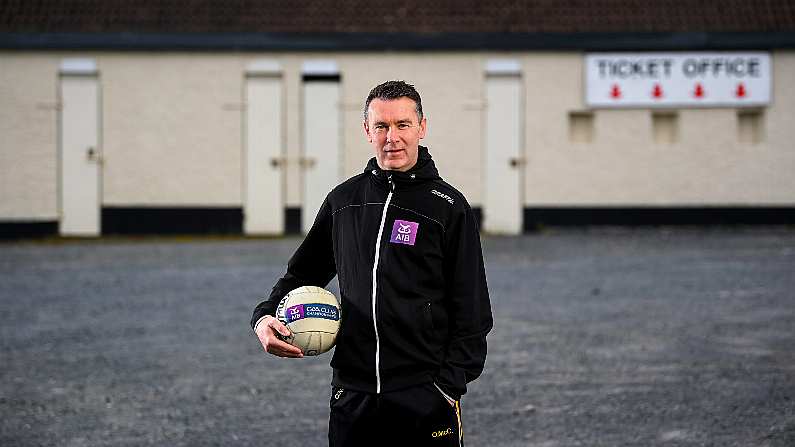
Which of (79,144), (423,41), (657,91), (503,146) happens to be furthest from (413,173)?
(657,91)

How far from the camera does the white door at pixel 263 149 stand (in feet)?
80.1

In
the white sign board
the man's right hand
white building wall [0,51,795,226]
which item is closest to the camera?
the man's right hand

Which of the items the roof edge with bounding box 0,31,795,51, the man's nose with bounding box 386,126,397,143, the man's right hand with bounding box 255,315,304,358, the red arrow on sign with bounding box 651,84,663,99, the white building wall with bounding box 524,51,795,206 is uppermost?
the roof edge with bounding box 0,31,795,51

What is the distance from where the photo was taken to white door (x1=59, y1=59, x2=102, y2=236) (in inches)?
953

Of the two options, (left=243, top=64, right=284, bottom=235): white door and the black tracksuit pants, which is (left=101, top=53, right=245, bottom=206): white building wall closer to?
(left=243, top=64, right=284, bottom=235): white door

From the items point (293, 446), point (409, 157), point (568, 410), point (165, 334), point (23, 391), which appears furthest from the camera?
point (165, 334)

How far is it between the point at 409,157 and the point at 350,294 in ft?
1.65

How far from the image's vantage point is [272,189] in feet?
80.2

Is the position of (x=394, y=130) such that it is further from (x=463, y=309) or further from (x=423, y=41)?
(x=423, y=41)

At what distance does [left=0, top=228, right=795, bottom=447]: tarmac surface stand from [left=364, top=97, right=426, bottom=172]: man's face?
3.03 m

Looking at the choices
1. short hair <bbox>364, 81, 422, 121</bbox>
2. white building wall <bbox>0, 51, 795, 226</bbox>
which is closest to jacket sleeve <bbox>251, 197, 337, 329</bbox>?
short hair <bbox>364, 81, 422, 121</bbox>

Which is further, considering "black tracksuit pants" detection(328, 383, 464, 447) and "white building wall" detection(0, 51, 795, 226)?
"white building wall" detection(0, 51, 795, 226)

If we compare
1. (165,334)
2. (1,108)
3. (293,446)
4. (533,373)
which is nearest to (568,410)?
(533,373)

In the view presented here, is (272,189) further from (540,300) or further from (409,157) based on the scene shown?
(409,157)
